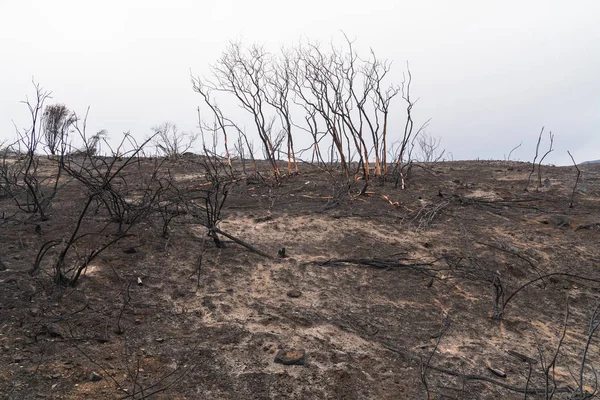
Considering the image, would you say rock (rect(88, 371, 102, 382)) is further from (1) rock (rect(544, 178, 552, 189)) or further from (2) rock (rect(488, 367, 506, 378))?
(1) rock (rect(544, 178, 552, 189))

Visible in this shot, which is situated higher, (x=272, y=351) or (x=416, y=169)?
(x=416, y=169)

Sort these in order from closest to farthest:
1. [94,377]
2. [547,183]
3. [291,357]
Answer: [94,377] → [291,357] → [547,183]

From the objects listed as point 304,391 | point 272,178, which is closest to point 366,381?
point 304,391

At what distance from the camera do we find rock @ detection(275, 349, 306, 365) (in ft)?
8.99

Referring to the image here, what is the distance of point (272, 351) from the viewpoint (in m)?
2.88

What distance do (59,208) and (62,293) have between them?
9.28 feet

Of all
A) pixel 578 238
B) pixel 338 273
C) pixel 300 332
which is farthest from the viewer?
pixel 578 238

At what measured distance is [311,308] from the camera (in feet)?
11.6

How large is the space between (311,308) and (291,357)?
0.80 m

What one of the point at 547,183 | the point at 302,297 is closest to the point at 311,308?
the point at 302,297

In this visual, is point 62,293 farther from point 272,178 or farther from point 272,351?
point 272,178

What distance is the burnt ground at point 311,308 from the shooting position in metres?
2.54

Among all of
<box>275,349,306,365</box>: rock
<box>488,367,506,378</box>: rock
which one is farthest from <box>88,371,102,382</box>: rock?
<box>488,367,506,378</box>: rock

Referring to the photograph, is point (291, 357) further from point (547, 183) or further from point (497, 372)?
point (547, 183)
